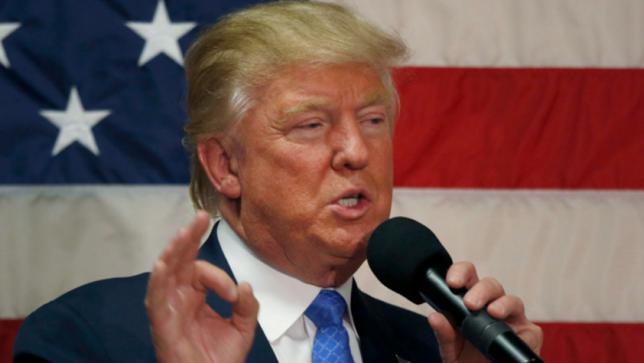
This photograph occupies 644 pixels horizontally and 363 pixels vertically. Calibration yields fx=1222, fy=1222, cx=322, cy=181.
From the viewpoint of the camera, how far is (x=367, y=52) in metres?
1.73

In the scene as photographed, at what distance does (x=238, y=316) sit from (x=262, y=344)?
1.05 ft

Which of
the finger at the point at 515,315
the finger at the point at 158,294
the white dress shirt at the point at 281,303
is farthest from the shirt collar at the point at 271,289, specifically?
the finger at the point at 158,294

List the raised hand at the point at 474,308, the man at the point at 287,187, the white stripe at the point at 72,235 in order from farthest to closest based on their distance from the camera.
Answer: the white stripe at the point at 72,235 < the man at the point at 287,187 < the raised hand at the point at 474,308

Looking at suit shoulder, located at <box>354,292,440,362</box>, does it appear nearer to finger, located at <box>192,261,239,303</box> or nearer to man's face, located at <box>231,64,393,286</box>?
man's face, located at <box>231,64,393,286</box>

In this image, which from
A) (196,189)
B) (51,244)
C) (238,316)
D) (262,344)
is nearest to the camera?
(238,316)

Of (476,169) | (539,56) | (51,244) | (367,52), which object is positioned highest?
(367,52)

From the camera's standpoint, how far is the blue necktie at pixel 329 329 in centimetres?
167

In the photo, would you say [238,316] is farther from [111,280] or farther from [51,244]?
[51,244]

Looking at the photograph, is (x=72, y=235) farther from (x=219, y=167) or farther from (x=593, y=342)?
(x=593, y=342)

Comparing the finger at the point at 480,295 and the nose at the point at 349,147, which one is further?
the nose at the point at 349,147

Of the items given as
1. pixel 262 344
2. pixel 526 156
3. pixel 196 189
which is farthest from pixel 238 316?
pixel 526 156

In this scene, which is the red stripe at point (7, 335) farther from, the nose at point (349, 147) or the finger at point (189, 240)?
the finger at point (189, 240)

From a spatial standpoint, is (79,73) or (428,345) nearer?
(428,345)

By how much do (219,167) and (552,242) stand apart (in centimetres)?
81
